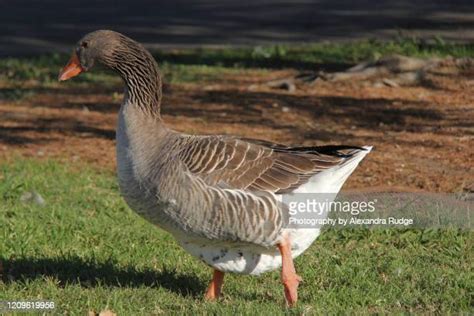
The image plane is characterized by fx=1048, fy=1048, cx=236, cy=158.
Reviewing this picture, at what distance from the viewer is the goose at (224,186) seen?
6168 millimetres

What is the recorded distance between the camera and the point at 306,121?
460 inches

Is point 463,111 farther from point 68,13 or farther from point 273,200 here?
point 68,13

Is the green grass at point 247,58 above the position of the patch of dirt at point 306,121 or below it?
above

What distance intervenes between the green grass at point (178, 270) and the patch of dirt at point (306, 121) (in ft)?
5.26

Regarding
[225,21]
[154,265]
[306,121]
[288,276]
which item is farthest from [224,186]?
[225,21]

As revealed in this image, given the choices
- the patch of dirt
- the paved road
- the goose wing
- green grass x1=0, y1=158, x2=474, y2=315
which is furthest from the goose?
the paved road

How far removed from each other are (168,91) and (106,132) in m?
2.01

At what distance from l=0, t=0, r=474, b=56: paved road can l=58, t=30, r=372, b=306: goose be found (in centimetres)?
1021

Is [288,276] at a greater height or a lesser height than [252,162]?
lesser

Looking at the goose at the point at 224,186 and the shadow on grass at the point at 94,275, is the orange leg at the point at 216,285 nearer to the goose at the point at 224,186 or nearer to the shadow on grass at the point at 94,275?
the goose at the point at 224,186

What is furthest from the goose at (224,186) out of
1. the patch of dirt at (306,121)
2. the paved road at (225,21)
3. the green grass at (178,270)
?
the paved road at (225,21)

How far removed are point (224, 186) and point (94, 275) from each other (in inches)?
54.4

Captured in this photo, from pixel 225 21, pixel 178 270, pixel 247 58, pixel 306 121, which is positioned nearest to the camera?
pixel 178 270

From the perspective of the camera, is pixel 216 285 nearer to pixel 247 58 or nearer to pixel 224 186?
pixel 224 186
